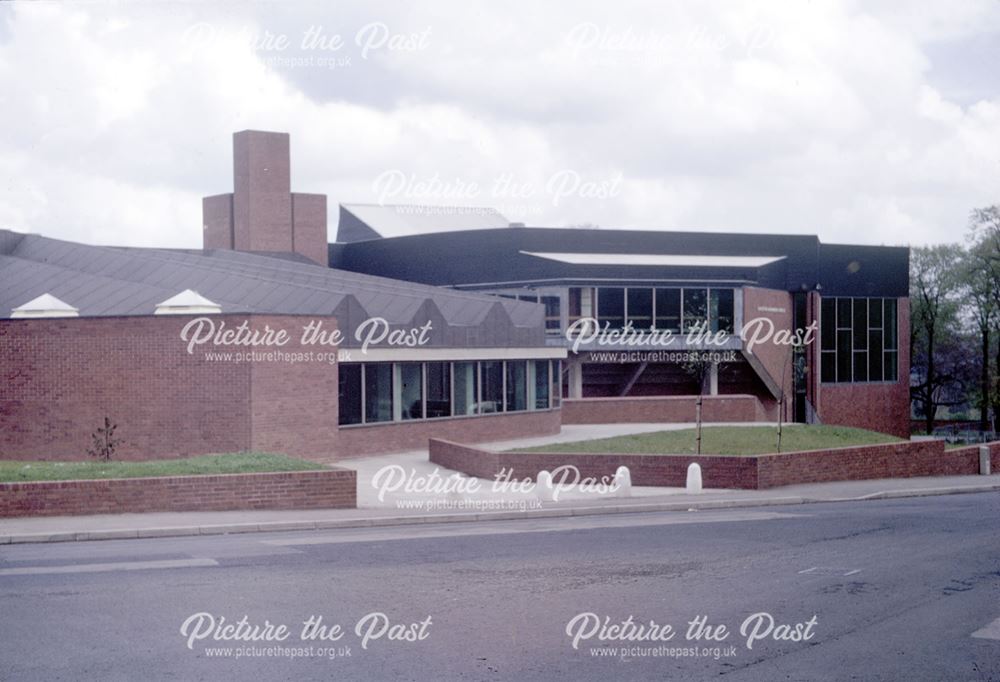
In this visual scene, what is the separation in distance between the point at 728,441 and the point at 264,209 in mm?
27485

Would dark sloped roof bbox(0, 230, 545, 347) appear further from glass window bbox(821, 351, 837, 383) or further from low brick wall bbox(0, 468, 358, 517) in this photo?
glass window bbox(821, 351, 837, 383)

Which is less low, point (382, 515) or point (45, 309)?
point (45, 309)

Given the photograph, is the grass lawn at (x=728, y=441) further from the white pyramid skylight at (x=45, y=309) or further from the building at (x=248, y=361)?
the white pyramid skylight at (x=45, y=309)

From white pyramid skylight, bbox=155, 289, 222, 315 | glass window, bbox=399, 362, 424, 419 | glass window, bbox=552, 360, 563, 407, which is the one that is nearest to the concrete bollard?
glass window, bbox=399, 362, 424, 419

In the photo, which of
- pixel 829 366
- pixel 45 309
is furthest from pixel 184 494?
pixel 829 366

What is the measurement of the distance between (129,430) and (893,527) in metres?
17.2

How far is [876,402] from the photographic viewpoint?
55.4m

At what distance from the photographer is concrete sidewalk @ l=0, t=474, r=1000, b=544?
54.2ft

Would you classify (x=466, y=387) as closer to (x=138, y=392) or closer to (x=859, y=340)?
(x=138, y=392)

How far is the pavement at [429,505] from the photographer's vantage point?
55.3 feet

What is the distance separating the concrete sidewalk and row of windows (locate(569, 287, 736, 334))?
21268mm

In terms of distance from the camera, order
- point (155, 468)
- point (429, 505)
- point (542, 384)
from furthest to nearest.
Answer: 1. point (542, 384)
2. point (429, 505)
3. point (155, 468)

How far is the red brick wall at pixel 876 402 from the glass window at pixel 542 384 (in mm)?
18142

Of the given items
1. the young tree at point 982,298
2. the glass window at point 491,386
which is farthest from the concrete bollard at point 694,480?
the young tree at point 982,298
